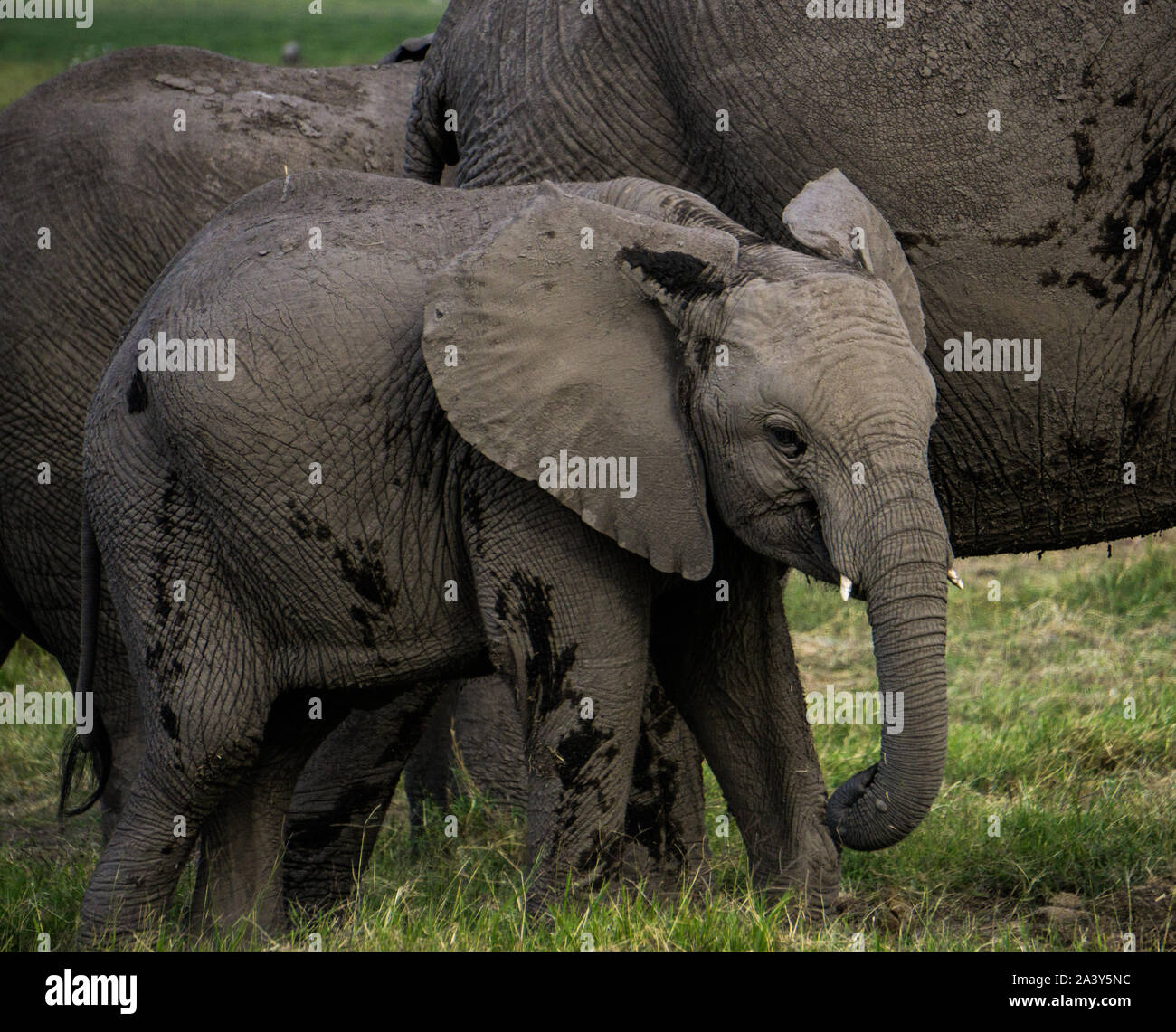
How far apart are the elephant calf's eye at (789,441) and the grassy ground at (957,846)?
1.01m

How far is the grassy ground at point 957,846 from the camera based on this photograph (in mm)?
4156

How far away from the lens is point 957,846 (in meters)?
5.25

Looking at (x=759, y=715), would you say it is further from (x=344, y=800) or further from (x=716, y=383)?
(x=344, y=800)

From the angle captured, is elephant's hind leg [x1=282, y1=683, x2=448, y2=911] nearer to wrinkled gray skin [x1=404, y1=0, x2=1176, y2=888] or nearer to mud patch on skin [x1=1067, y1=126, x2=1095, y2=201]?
wrinkled gray skin [x1=404, y1=0, x2=1176, y2=888]

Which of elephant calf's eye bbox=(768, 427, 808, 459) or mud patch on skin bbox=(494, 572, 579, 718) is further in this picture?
mud patch on skin bbox=(494, 572, 579, 718)

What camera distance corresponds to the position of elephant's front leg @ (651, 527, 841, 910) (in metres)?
4.53

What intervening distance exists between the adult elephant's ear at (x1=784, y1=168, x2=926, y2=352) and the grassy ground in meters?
1.37

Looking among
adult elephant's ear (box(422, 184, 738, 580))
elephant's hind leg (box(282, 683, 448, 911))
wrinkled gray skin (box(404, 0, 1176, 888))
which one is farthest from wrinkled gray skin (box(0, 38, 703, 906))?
wrinkled gray skin (box(404, 0, 1176, 888))

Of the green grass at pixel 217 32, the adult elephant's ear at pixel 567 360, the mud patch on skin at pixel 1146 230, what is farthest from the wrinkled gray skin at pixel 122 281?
the green grass at pixel 217 32

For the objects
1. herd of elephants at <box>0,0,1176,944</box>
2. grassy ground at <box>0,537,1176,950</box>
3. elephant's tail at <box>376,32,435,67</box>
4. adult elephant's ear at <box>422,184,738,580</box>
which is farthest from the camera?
elephant's tail at <box>376,32,435,67</box>

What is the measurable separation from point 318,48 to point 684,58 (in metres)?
22.2

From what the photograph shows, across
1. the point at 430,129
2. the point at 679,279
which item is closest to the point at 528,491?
the point at 679,279

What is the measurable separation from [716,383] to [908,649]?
0.69m

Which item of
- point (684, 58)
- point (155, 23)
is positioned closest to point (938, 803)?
point (684, 58)
